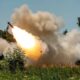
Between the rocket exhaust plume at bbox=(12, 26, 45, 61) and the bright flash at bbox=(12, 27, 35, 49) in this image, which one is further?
the rocket exhaust plume at bbox=(12, 26, 45, 61)

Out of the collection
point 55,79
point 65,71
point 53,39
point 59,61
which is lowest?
point 55,79

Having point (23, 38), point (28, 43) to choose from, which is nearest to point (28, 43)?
point (28, 43)

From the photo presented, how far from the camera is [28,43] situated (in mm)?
56344

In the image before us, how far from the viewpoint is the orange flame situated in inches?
2093

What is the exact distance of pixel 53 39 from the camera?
6812 centimetres

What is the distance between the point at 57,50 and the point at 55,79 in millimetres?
37250

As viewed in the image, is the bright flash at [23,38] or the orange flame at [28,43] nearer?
the bright flash at [23,38]

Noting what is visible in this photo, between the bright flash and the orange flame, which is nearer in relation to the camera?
the bright flash

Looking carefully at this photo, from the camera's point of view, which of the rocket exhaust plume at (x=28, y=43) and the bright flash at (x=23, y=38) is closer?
the bright flash at (x=23, y=38)

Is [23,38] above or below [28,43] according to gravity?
above

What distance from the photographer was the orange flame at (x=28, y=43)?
5316 cm

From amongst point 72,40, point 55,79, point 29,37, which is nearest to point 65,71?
point 29,37

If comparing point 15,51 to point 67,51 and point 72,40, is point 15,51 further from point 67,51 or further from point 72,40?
point 72,40

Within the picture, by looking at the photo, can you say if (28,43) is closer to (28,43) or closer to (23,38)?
(28,43)
